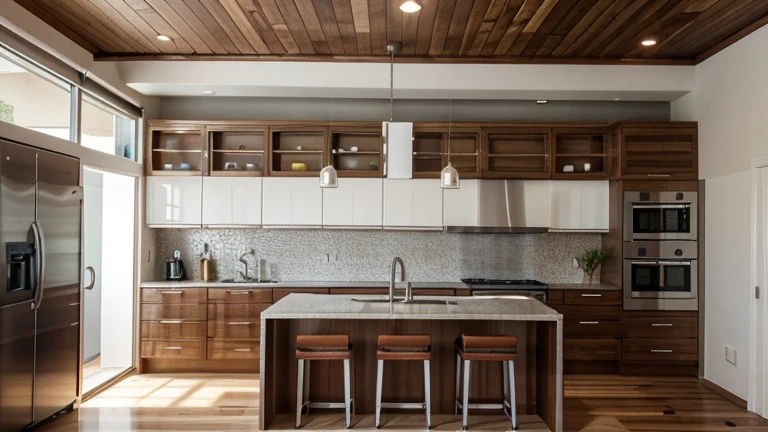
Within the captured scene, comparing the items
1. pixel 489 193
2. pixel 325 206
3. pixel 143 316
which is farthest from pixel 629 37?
pixel 143 316

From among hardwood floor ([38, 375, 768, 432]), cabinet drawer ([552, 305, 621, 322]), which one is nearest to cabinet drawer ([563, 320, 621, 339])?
cabinet drawer ([552, 305, 621, 322])

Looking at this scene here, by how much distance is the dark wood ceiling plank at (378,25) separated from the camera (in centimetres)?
389

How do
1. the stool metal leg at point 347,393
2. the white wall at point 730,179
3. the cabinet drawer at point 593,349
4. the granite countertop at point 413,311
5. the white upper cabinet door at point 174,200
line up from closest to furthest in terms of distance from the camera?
the granite countertop at point 413,311 < the stool metal leg at point 347,393 < the white wall at point 730,179 < the cabinet drawer at point 593,349 < the white upper cabinet door at point 174,200

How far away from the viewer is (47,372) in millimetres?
3893

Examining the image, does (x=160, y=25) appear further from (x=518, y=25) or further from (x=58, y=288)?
(x=518, y=25)

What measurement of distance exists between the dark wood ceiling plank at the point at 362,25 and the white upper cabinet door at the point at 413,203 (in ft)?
4.63

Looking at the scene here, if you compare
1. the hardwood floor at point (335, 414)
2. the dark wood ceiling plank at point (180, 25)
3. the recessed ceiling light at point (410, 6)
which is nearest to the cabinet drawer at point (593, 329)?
the hardwood floor at point (335, 414)

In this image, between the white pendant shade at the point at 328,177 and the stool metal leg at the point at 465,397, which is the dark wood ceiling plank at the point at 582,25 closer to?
the white pendant shade at the point at 328,177

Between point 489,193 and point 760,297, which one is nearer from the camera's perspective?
point 760,297

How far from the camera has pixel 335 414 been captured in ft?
13.1

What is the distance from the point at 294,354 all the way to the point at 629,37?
3729 millimetres

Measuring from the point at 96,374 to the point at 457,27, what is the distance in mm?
4579

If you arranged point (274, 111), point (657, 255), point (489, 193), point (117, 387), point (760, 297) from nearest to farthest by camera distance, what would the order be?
point (760, 297), point (117, 387), point (657, 255), point (489, 193), point (274, 111)

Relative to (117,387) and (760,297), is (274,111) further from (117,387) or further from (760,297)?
(760,297)
